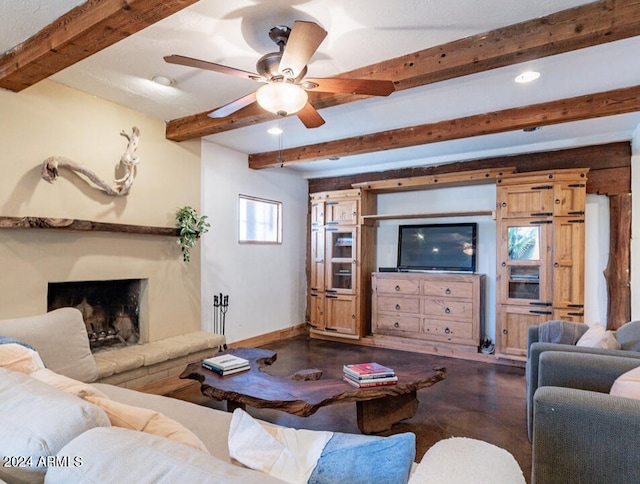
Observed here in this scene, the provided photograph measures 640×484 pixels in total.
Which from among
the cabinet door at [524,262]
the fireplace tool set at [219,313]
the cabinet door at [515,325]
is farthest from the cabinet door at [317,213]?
the cabinet door at [515,325]

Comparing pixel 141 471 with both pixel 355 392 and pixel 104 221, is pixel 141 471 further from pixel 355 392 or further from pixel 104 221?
pixel 104 221

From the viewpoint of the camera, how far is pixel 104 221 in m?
3.52

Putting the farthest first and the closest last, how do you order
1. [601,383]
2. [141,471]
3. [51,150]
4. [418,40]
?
[51,150]
[418,40]
[601,383]
[141,471]

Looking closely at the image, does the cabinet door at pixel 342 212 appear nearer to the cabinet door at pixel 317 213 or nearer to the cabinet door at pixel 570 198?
the cabinet door at pixel 317 213

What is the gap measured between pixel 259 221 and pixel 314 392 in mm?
3511

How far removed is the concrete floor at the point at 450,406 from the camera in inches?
107

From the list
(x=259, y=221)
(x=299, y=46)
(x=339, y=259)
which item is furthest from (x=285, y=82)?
(x=339, y=259)

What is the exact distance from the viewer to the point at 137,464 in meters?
0.77

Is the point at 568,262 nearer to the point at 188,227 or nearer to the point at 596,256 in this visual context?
the point at 596,256

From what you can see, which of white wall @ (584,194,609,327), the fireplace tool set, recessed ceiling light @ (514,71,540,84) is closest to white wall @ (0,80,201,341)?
the fireplace tool set

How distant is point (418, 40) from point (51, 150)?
302 centimetres

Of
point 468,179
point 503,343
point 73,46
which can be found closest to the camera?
point 73,46

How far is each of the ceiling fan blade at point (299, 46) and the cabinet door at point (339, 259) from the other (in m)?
3.69

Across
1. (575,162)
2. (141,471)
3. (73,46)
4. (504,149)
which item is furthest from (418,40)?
(575,162)
